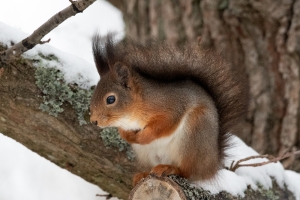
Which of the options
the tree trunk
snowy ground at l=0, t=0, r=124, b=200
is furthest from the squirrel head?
the tree trunk

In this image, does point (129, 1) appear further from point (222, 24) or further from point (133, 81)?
point (133, 81)

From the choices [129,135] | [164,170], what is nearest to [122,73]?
[129,135]

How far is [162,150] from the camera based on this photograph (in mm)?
1492

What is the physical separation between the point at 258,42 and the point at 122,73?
0.98 meters

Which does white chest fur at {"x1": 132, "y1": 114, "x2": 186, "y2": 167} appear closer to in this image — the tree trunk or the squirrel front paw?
the squirrel front paw

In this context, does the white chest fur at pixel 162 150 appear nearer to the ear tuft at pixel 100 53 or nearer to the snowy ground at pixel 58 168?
the snowy ground at pixel 58 168

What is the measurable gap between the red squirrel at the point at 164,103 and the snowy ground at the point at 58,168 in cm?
14

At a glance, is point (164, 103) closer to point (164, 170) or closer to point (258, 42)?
point (164, 170)

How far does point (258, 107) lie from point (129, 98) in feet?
3.43

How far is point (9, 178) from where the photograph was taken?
226 centimetres

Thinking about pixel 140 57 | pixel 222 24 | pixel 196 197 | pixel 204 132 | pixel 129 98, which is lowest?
pixel 196 197

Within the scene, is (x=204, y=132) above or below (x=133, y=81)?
below

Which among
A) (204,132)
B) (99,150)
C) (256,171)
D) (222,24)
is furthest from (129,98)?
(222,24)

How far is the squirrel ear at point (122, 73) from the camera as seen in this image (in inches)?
56.6
